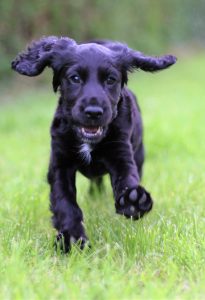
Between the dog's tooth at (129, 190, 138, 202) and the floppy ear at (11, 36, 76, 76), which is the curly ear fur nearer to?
the floppy ear at (11, 36, 76, 76)

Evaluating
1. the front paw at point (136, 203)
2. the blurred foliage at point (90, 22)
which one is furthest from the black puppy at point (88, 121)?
the blurred foliage at point (90, 22)

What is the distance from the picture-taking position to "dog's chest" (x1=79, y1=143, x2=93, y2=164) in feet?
11.6

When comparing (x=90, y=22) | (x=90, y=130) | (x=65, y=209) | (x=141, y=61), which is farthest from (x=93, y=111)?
(x=90, y=22)

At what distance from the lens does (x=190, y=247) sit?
9.69 ft

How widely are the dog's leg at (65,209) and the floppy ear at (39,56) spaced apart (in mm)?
629

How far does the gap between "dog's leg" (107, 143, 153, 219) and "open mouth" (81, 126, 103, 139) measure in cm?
23

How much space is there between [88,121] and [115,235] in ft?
2.13

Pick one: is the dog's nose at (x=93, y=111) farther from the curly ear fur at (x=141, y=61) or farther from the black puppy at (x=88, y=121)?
the curly ear fur at (x=141, y=61)

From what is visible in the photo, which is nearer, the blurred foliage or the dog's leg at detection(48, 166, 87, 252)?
the dog's leg at detection(48, 166, 87, 252)

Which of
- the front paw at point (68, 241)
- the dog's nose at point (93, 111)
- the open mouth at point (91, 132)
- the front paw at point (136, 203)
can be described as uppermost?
the dog's nose at point (93, 111)

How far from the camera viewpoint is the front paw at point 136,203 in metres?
3.09

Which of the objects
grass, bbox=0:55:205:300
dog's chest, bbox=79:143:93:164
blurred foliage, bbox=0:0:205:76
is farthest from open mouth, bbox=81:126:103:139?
blurred foliage, bbox=0:0:205:76

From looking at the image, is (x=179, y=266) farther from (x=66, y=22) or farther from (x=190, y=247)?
(x=66, y=22)

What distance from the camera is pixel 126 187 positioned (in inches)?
132
